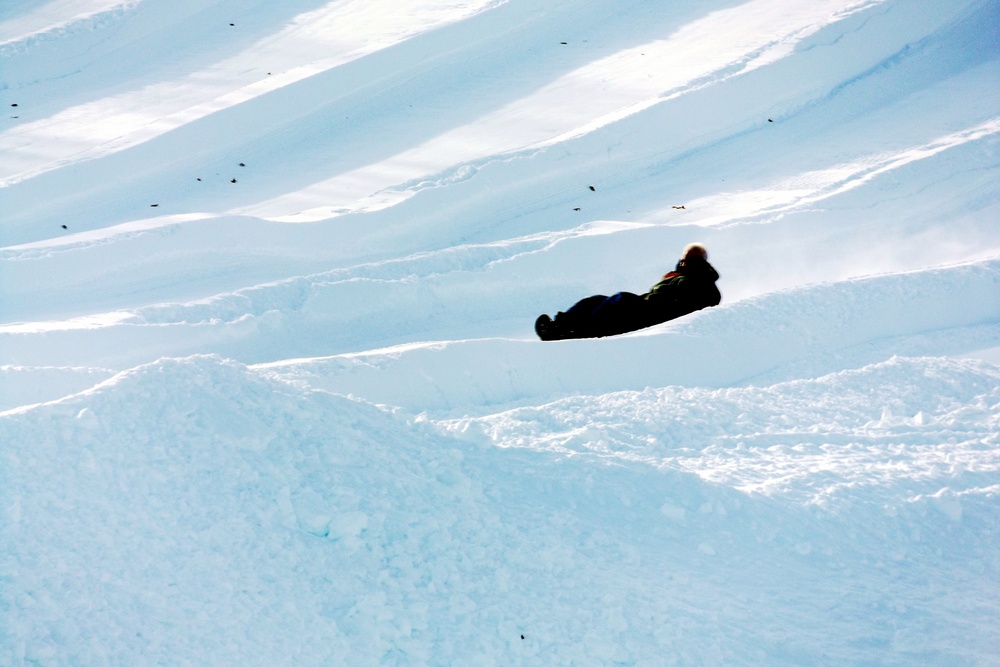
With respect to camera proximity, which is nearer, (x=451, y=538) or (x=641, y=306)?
(x=451, y=538)

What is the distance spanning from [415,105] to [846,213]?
392 centimetres

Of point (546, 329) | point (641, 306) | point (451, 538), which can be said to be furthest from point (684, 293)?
point (451, 538)

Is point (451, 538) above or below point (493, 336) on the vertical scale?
below

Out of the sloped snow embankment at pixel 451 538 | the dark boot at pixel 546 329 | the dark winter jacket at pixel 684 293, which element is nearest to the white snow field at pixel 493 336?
the sloped snow embankment at pixel 451 538

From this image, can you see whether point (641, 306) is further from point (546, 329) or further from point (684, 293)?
point (546, 329)

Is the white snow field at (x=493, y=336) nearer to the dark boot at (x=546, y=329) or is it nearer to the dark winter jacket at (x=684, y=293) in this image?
the dark winter jacket at (x=684, y=293)

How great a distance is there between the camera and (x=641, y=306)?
5.41m

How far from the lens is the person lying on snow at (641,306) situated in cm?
529

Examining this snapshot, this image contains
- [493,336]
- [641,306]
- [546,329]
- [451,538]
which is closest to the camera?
[451,538]

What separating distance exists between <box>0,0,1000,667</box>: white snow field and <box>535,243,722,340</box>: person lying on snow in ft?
0.72

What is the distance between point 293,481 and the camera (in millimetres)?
3277

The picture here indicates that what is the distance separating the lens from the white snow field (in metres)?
2.96

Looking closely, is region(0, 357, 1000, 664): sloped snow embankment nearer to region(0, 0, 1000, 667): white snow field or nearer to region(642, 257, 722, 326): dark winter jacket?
region(0, 0, 1000, 667): white snow field

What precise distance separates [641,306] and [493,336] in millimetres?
930
